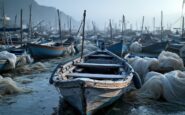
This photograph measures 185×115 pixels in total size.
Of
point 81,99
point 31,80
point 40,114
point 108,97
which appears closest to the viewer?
point 81,99

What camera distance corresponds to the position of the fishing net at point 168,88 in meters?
12.2

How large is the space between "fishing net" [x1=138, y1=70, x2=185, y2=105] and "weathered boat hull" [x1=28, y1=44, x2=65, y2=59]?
1753 cm

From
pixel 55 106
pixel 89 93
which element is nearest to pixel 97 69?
pixel 55 106

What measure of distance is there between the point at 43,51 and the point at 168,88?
1883cm

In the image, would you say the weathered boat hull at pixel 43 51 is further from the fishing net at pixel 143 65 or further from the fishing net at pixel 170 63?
the fishing net at pixel 170 63

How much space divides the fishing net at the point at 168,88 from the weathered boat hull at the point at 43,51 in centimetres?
1753

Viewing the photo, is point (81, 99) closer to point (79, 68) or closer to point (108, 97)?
point (108, 97)

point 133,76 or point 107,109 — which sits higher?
A: point 133,76

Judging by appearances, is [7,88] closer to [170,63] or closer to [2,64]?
[2,64]

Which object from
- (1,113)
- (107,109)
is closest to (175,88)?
(107,109)

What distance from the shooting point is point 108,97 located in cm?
995

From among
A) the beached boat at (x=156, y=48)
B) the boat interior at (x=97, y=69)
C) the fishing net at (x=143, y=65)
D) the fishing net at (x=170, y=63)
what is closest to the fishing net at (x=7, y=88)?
the boat interior at (x=97, y=69)

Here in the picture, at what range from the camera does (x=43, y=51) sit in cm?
2914

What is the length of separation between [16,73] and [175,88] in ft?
38.3
